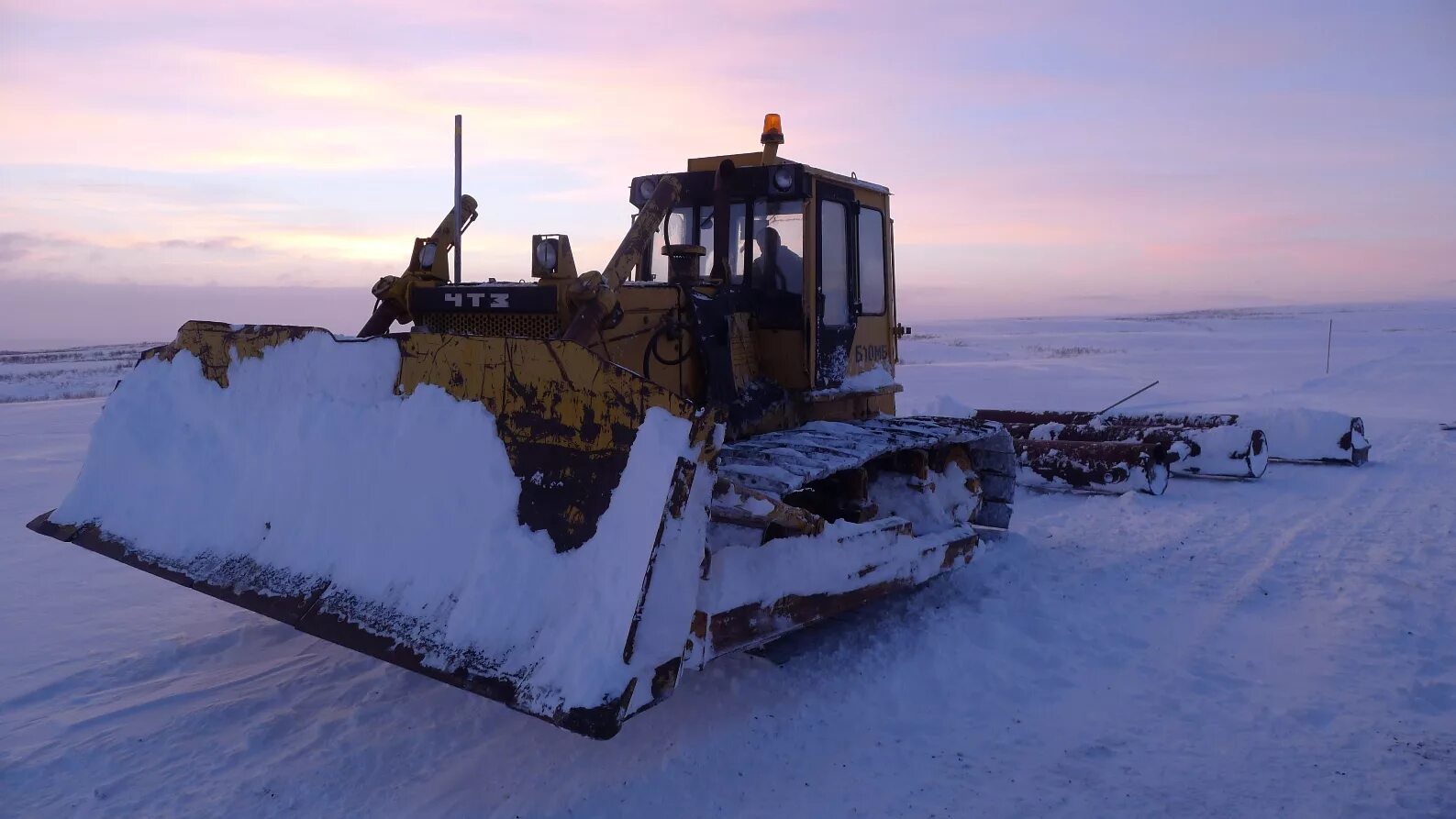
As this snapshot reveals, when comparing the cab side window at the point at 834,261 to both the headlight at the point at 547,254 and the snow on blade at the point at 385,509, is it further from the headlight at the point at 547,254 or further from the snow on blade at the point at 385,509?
the snow on blade at the point at 385,509

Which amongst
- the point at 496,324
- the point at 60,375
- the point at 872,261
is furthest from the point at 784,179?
the point at 60,375

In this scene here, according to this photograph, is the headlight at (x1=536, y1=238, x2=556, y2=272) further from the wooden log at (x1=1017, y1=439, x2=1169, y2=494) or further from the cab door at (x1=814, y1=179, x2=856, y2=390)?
the wooden log at (x1=1017, y1=439, x2=1169, y2=494)

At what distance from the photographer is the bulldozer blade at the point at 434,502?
3.78m

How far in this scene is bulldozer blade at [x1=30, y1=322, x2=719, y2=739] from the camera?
3775 mm

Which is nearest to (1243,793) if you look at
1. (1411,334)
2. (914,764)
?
(914,764)

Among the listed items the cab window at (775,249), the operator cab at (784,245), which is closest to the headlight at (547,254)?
the operator cab at (784,245)

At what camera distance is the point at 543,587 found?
3.95 m

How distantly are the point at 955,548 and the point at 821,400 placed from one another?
Result: 1.35 m

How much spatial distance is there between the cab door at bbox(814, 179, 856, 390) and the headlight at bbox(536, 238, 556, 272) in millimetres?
1867

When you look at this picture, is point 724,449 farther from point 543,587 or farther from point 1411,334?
point 1411,334

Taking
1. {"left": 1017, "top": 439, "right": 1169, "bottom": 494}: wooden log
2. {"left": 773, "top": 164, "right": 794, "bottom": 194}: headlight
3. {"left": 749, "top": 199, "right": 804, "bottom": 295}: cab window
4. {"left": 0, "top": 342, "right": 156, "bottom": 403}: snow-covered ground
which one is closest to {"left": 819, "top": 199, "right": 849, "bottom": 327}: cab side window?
{"left": 749, "top": 199, "right": 804, "bottom": 295}: cab window

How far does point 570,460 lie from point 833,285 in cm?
322

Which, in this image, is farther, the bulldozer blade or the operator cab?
the operator cab

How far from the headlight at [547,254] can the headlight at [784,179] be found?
161cm
